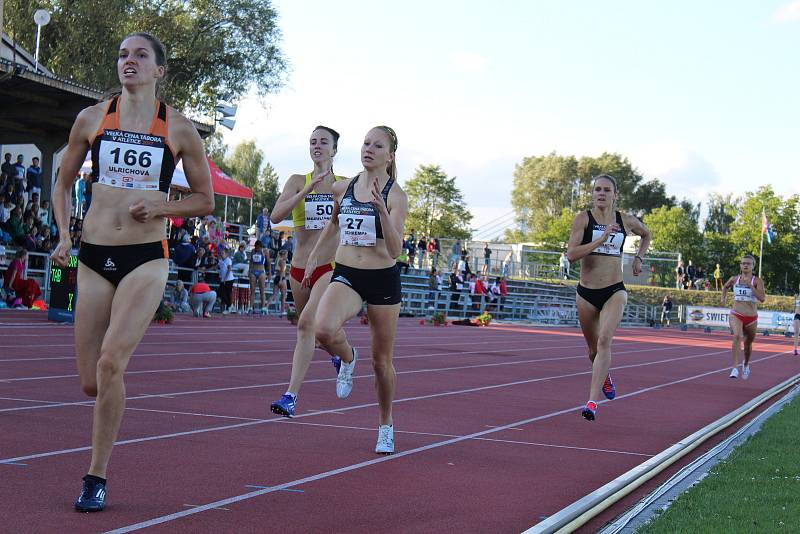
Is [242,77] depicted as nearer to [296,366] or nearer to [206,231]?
[206,231]

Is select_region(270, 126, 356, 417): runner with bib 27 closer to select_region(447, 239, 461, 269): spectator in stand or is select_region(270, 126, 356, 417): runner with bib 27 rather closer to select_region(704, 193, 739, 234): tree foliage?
select_region(447, 239, 461, 269): spectator in stand

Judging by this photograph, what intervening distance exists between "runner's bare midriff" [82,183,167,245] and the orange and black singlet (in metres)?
0.04

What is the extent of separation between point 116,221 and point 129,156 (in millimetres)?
312

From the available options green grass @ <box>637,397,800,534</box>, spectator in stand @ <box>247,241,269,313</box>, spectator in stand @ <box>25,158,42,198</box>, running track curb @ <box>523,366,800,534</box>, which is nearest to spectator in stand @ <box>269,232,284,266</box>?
spectator in stand @ <box>247,241,269,313</box>

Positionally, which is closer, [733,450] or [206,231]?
[733,450]

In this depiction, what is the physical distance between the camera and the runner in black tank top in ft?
23.0

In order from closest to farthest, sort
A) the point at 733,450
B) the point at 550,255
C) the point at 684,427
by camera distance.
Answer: the point at 733,450 < the point at 684,427 < the point at 550,255

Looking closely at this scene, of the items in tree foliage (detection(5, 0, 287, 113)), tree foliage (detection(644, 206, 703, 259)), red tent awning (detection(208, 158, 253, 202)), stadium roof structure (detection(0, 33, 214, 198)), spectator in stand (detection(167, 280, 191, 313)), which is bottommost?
spectator in stand (detection(167, 280, 191, 313))

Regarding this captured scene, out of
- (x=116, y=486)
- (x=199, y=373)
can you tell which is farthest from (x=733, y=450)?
(x=199, y=373)

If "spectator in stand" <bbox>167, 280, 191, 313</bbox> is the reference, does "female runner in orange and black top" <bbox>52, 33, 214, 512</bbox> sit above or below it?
above

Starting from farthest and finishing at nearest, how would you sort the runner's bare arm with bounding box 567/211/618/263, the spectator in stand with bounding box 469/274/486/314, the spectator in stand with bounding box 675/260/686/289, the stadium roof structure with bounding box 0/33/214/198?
the spectator in stand with bounding box 675/260/686/289, the spectator in stand with bounding box 469/274/486/314, the stadium roof structure with bounding box 0/33/214/198, the runner's bare arm with bounding box 567/211/618/263

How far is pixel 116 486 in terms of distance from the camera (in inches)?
216

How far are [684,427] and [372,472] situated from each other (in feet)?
14.8

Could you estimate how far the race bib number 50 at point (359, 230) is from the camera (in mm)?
7117
